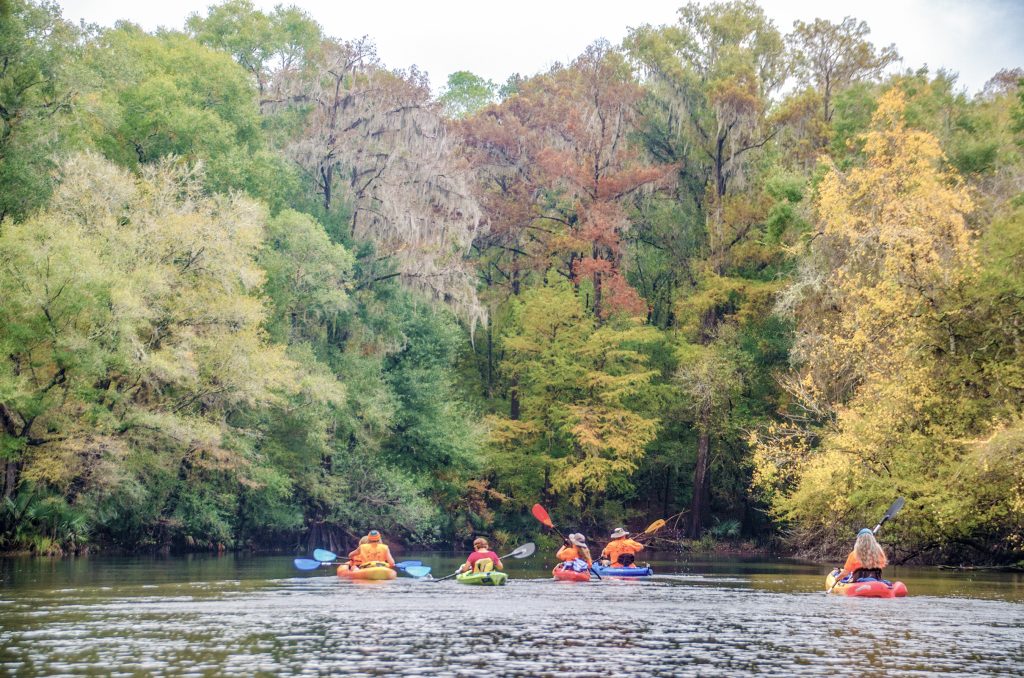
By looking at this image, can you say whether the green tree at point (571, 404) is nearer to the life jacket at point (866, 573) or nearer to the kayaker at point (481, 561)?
the kayaker at point (481, 561)

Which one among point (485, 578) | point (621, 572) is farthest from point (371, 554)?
point (621, 572)

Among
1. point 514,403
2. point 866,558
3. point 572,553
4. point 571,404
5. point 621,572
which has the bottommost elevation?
point 621,572

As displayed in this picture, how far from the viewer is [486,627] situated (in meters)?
17.0

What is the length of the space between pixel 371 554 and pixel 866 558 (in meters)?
10.8

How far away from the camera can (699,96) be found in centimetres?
4919

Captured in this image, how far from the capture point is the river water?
13195 mm

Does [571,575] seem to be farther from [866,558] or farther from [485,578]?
[866,558]

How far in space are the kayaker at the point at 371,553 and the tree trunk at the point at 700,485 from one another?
21.1 m

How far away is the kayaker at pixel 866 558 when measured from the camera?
22703 millimetres

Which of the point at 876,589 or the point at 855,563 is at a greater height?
the point at 855,563

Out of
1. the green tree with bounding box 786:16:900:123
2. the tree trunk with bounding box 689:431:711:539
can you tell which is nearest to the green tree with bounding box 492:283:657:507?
the tree trunk with bounding box 689:431:711:539

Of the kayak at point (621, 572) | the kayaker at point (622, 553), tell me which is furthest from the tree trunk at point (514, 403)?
the kayak at point (621, 572)

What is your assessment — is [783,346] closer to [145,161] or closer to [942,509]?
[942,509]

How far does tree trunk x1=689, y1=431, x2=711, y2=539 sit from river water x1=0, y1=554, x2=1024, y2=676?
19452 millimetres
